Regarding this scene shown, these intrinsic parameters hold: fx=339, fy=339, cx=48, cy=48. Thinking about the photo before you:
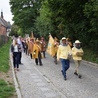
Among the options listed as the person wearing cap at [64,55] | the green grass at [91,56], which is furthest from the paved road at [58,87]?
the green grass at [91,56]

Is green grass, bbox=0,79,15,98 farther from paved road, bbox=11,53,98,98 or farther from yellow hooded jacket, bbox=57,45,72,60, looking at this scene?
yellow hooded jacket, bbox=57,45,72,60

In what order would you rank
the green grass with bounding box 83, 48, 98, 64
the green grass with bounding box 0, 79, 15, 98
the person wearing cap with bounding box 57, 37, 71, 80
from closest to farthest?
the green grass with bounding box 0, 79, 15, 98 → the person wearing cap with bounding box 57, 37, 71, 80 → the green grass with bounding box 83, 48, 98, 64

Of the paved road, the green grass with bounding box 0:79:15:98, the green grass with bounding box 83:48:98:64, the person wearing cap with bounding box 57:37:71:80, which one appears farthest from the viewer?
the green grass with bounding box 83:48:98:64

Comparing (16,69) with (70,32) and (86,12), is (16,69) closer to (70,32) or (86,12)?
(86,12)

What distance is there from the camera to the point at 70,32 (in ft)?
89.3

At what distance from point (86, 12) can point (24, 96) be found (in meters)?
11.4

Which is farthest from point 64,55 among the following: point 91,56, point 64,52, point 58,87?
point 91,56

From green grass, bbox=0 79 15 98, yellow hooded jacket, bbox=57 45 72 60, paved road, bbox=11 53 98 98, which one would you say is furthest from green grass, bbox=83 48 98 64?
green grass, bbox=0 79 15 98

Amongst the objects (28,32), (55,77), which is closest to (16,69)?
(55,77)

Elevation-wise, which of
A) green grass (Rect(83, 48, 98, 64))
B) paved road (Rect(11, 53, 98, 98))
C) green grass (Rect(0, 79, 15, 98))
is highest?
green grass (Rect(83, 48, 98, 64))

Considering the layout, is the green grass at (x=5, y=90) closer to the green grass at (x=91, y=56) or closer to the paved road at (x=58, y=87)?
the paved road at (x=58, y=87)

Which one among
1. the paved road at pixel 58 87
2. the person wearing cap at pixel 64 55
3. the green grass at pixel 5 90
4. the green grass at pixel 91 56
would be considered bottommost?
the paved road at pixel 58 87

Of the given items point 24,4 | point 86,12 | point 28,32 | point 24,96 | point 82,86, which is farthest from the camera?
point 24,4

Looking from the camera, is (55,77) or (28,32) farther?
(28,32)
